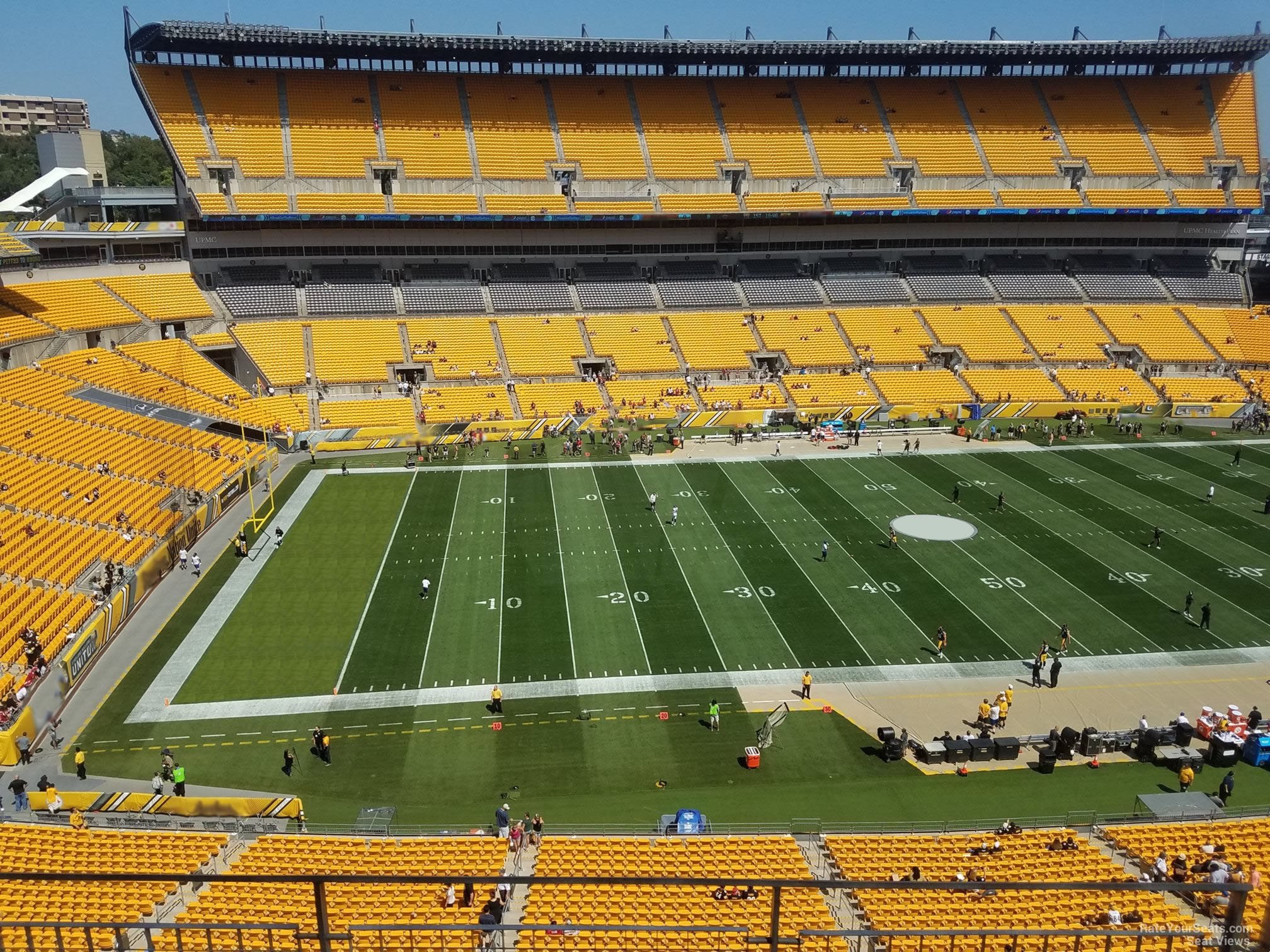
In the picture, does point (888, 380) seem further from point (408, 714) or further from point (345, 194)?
point (408, 714)

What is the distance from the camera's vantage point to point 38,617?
2577cm

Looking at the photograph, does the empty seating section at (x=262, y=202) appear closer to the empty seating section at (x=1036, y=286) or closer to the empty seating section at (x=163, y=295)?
the empty seating section at (x=163, y=295)

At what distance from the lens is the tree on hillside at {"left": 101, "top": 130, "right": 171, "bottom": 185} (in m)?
100

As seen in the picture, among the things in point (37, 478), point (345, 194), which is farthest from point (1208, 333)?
point (37, 478)

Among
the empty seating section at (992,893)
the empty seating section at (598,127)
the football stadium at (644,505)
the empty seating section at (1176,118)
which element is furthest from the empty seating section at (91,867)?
the empty seating section at (1176,118)

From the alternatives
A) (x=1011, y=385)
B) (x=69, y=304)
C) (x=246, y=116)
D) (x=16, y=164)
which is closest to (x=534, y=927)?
(x=69, y=304)

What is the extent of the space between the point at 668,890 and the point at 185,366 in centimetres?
4399

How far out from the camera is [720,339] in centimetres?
5919

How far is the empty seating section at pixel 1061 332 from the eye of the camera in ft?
195

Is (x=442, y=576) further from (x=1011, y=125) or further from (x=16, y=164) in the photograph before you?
(x=16, y=164)

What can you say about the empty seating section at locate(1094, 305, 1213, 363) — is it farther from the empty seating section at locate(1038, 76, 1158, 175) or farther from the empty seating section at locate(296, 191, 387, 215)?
the empty seating section at locate(296, 191, 387, 215)

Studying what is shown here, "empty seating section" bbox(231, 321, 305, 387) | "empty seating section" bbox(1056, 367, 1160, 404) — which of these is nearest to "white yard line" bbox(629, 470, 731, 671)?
"empty seating section" bbox(231, 321, 305, 387)

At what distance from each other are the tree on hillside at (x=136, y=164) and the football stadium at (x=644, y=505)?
31172mm

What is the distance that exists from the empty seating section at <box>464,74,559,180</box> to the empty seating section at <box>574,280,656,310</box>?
836cm
